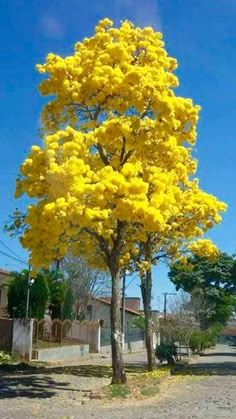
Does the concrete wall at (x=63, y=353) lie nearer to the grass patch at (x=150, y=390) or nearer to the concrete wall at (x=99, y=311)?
the grass patch at (x=150, y=390)

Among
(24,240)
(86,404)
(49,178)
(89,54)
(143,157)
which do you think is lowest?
(86,404)

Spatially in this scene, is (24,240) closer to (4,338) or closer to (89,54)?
(89,54)

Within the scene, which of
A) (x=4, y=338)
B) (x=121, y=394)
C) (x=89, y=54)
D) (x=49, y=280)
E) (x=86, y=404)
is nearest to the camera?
(x=86, y=404)

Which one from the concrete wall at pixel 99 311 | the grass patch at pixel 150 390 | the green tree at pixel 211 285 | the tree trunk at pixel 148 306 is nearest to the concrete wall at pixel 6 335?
the tree trunk at pixel 148 306

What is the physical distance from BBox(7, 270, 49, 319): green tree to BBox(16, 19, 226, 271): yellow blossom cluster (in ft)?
40.7

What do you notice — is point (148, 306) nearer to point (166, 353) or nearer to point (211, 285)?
point (166, 353)

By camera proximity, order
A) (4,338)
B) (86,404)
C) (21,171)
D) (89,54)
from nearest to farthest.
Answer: (86,404)
(21,171)
(89,54)
(4,338)

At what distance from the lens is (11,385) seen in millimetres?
16797

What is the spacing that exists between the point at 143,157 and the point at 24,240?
430cm

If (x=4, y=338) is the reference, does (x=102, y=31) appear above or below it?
above

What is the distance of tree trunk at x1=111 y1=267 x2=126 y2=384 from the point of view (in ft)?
54.9

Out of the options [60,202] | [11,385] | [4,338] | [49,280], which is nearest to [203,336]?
[49,280]

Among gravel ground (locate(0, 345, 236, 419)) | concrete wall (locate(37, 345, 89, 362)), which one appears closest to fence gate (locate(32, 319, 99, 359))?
concrete wall (locate(37, 345, 89, 362))

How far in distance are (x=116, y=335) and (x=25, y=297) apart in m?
15.2
